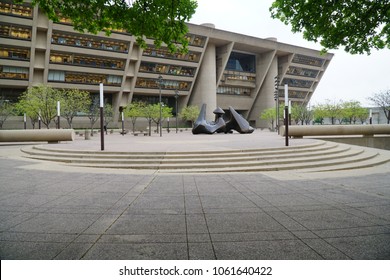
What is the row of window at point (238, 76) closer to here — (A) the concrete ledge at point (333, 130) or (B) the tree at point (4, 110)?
(B) the tree at point (4, 110)

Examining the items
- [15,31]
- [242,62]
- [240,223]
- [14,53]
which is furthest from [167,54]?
[240,223]

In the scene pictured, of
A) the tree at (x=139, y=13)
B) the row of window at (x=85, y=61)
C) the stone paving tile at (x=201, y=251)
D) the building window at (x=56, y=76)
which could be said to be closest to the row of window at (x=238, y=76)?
the row of window at (x=85, y=61)

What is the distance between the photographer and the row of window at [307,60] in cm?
7288

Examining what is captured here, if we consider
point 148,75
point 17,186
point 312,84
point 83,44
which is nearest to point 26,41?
point 83,44

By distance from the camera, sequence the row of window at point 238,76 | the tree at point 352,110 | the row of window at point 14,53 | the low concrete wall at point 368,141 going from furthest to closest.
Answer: the row of window at point 238,76, the tree at point 352,110, the row of window at point 14,53, the low concrete wall at point 368,141

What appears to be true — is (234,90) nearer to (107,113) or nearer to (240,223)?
(107,113)

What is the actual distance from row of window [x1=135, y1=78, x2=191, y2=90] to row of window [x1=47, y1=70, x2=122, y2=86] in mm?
4969

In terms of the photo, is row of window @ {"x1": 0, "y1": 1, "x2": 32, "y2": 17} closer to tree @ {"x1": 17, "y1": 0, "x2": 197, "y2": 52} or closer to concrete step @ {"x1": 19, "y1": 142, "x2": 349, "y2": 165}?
concrete step @ {"x1": 19, "y1": 142, "x2": 349, "y2": 165}

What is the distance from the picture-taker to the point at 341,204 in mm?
4934

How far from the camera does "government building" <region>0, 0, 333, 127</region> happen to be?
144 ft

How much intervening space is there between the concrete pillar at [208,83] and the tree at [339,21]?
5311 cm
